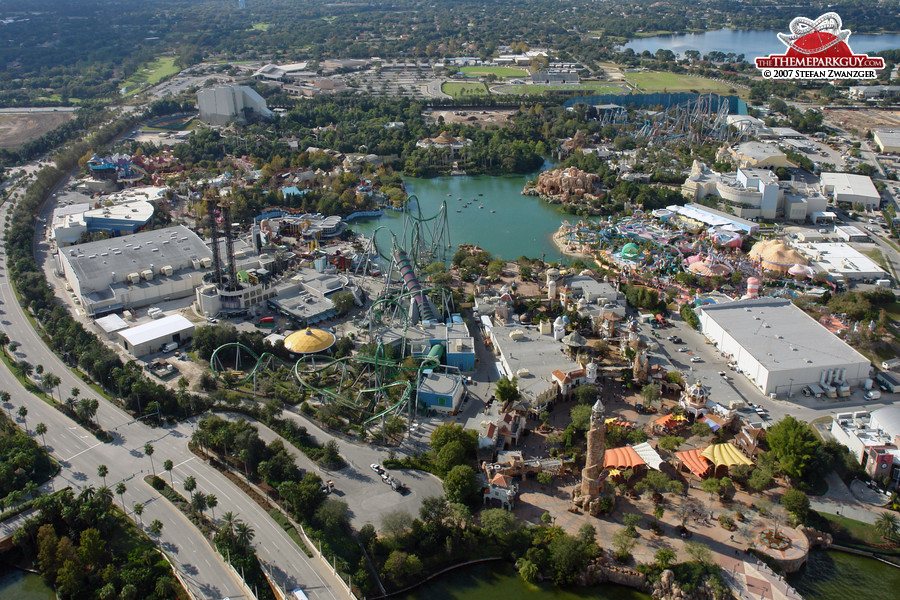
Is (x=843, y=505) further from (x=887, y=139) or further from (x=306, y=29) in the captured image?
(x=306, y=29)

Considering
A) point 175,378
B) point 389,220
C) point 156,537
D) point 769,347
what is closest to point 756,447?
point 769,347

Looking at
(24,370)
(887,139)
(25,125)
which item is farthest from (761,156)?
(25,125)

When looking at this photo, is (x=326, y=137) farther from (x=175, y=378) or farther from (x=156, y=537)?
(x=156, y=537)

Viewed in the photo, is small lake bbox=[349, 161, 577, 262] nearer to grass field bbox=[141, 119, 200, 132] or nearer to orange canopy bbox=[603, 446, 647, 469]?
orange canopy bbox=[603, 446, 647, 469]

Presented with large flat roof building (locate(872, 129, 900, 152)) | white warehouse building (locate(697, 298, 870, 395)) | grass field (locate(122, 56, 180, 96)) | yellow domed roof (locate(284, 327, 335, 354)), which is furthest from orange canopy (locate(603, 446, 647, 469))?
grass field (locate(122, 56, 180, 96))

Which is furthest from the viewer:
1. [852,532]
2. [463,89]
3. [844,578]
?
[463,89]
